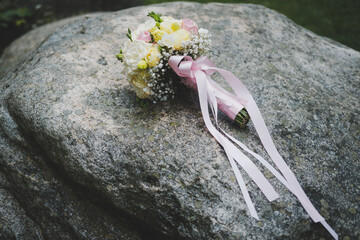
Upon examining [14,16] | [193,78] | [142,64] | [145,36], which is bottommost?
[14,16]

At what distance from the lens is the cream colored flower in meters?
2.16

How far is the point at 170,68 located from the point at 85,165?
3.08 feet

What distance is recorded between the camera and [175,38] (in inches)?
85.2

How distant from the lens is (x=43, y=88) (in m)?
2.53

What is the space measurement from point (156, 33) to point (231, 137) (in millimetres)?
926

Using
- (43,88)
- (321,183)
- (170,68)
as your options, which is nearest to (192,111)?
(170,68)

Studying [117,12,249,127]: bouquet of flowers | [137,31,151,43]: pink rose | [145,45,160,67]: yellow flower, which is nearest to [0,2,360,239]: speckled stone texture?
[117,12,249,127]: bouquet of flowers

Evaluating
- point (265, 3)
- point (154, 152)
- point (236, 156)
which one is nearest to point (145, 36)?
point (154, 152)

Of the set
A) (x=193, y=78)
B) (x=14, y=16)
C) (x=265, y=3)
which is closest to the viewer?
(x=193, y=78)

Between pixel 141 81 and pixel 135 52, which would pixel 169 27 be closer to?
pixel 135 52

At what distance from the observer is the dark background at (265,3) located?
5527mm

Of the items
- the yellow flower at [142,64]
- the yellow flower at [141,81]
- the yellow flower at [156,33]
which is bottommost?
the yellow flower at [141,81]

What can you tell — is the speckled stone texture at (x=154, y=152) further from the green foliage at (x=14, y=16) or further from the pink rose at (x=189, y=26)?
the green foliage at (x=14, y=16)

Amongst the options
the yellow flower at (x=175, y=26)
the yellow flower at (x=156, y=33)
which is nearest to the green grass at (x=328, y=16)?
the yellow flower at (x=175, y=26)
